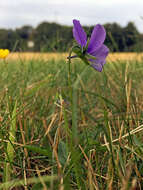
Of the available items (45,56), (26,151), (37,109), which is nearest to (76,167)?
(26,151)

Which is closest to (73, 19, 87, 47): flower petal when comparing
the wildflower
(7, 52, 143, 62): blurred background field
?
the wildflower

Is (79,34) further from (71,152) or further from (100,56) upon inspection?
(71,152)

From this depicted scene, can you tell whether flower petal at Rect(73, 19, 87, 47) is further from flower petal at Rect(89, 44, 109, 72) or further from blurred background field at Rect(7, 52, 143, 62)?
blurred background field at Rect(7, 52, 143, 62)

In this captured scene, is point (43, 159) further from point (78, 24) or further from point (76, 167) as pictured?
point (78, 24)

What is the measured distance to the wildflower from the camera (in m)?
0.54

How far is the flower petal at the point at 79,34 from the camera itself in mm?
544

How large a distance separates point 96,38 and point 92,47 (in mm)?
24

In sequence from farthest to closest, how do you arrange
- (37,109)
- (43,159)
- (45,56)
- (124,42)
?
(45,56)
(124,42)
(37,109)
(43,159)

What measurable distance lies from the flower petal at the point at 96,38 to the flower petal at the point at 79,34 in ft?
0.06

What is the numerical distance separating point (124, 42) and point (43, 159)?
170 centimetres

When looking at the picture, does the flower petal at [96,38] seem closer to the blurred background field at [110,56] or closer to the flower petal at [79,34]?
the flower petal at [79,34]

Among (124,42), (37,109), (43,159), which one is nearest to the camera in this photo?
(43,159)

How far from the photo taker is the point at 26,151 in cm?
73

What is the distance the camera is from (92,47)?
0.57m
